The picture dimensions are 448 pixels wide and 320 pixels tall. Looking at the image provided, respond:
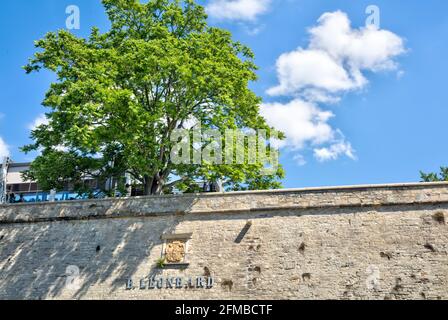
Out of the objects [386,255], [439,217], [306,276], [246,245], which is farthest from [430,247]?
[246,245]

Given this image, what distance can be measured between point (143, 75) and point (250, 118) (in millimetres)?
6088

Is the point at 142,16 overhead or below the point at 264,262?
overhead

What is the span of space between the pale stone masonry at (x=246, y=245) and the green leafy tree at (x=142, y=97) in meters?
3.52

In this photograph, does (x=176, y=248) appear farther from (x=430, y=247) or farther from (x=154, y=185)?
(x=430, y=247)

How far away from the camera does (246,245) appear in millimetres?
17453

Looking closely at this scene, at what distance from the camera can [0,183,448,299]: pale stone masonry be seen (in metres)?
15.8

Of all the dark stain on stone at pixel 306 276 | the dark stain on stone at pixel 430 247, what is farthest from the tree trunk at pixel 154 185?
the dark stain on stone at pixel 430 247

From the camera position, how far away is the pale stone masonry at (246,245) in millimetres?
15797

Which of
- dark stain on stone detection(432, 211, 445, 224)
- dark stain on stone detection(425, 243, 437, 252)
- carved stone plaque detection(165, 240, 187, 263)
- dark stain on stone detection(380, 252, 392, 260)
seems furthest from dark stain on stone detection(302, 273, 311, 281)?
dark stain on stone detection(432, 211, 445, 224)

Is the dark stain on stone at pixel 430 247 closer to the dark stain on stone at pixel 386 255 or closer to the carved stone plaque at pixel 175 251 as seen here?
the dark stain on stone at pixel 386 255
